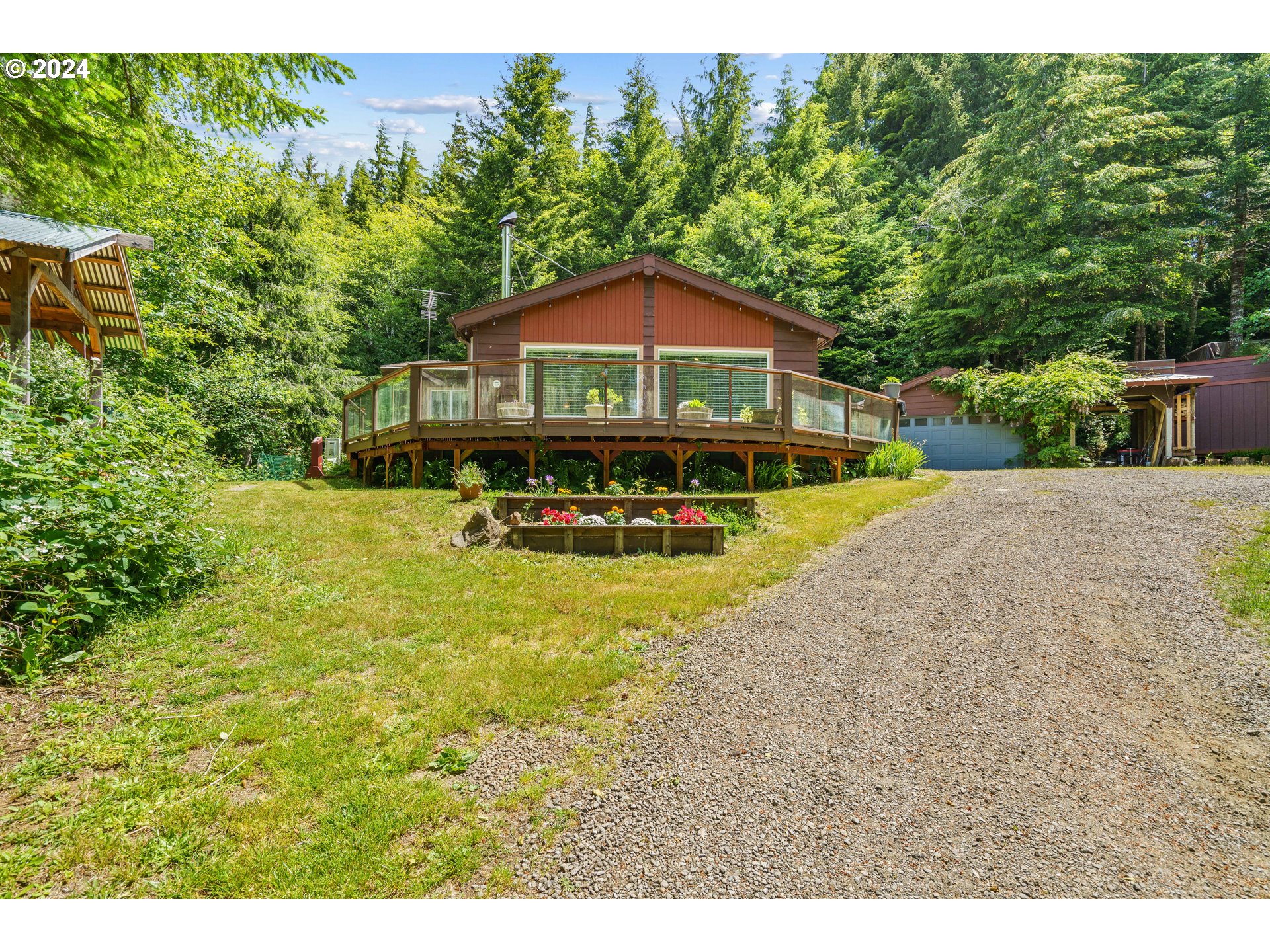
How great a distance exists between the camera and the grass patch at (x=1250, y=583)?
4.17 m

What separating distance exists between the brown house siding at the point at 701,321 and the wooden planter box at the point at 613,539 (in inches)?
256

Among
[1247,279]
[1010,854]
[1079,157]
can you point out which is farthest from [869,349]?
[1010,854]

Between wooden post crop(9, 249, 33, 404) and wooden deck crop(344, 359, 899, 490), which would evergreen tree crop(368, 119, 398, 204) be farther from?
wooden post crop(9, 249, 33, 404)

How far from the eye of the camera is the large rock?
22.7ft

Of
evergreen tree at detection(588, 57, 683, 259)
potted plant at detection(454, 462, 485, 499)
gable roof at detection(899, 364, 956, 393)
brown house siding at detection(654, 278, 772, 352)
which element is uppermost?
evergreen tree at detection(588, 57, 683, 259)

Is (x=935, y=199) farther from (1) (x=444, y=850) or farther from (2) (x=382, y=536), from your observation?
(1) (x=444, y=850)

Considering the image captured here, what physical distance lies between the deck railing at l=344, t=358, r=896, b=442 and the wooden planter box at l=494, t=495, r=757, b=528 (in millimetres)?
1997

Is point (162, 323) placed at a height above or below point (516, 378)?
above

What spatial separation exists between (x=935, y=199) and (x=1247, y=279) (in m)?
9.12

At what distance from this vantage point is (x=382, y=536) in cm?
715

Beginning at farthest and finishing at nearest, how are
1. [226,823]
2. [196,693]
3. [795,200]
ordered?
[795,200] → [196,693] → [226,823]

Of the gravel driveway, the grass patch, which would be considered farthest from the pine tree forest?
→ the grass patch

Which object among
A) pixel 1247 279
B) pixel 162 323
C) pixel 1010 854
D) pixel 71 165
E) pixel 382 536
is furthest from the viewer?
pixel 1247 279

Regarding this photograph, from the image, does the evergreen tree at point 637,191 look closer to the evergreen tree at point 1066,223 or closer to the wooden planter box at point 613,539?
the evergreen tree at point 1066,223
